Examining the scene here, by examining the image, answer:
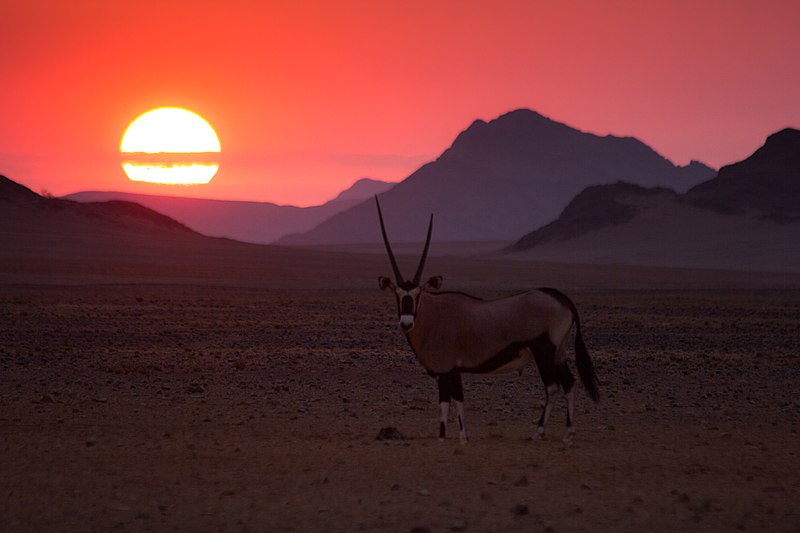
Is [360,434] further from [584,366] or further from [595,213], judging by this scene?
[595,213]

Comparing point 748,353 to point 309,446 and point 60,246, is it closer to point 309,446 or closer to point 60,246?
point 309,446

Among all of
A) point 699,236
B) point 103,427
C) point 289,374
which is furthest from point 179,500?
point 699,236

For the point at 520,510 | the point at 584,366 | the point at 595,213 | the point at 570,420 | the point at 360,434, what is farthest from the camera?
the point at 595,213

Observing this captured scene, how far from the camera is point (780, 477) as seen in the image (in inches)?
402

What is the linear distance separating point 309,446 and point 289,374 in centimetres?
704

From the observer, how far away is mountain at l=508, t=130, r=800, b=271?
108 meters

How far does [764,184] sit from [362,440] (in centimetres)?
13732

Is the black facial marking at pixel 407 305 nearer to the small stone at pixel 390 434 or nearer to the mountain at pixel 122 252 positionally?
the small stone at pixel 390 434

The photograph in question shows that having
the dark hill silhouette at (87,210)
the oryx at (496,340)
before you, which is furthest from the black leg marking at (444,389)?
the dark hill silhouette at (87,210)

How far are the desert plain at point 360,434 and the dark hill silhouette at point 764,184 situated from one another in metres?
106

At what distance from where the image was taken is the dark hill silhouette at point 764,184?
132 meters

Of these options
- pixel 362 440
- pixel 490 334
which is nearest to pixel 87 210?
pixel 362 440

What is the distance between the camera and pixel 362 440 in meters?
12.1

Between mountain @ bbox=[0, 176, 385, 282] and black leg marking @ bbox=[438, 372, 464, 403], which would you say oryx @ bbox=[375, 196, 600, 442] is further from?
mountain @ bbox=[0, 176, 385, 282]
